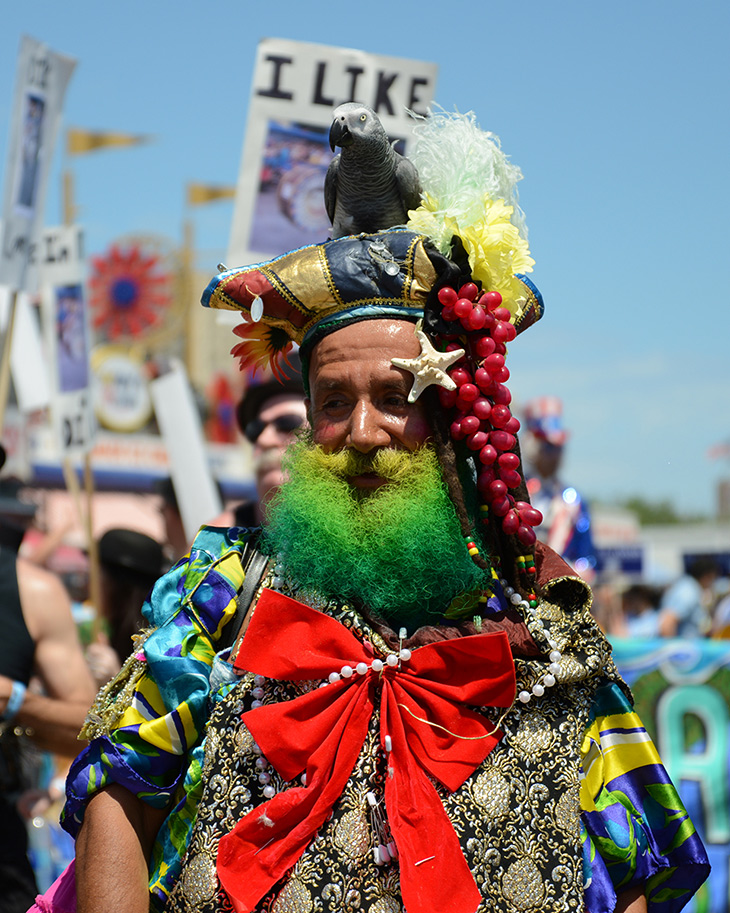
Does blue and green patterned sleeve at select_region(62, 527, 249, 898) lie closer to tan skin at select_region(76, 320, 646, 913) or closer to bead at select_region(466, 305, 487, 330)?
tan skin at select_region(76, 320, 646, 913)

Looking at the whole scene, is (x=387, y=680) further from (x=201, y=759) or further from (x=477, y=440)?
(x=477, y=440)

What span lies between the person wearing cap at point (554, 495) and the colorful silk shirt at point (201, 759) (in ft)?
11.1

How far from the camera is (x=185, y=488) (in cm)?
509

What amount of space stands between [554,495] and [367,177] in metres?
4.13

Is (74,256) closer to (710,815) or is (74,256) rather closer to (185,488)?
(185,488)

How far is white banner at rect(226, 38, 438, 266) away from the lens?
4.22 m

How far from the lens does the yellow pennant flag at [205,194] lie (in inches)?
1145

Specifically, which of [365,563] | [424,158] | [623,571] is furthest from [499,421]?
[623,571]

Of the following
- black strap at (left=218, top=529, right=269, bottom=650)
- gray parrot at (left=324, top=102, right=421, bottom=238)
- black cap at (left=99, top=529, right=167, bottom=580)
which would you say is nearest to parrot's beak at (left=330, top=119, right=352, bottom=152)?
gray parrot at (left=324, top=102, right=421, bottom=238)

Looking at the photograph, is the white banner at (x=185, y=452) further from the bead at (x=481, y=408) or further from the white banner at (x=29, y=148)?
the bead at (x=481, y=408)

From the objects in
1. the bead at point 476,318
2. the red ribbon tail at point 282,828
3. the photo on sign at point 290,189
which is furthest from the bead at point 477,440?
the photo on sign at point 290,189

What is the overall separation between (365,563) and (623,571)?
22.2 metres

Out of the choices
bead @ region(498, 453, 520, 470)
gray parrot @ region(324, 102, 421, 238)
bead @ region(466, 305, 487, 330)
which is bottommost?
bead @ region(498, 453, 520, 470)

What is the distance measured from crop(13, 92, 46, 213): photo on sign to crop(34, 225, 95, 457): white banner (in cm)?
81
